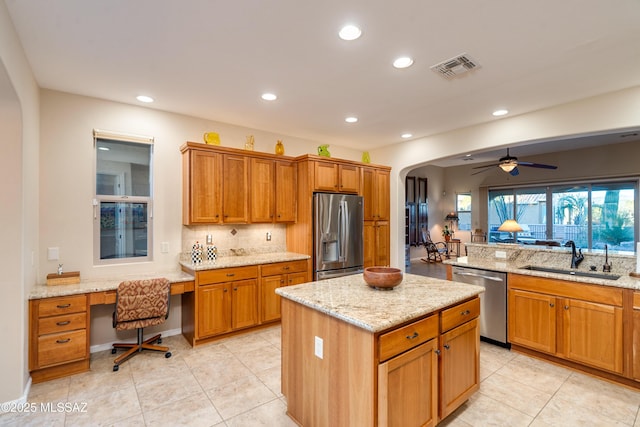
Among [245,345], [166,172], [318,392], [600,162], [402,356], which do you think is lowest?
[245,345]

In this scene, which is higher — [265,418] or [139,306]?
[139,306]

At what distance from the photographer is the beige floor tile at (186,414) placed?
2230mm

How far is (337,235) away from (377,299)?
2545 millimetres

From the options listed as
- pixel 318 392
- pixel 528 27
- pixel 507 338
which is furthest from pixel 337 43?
pixel 507 338

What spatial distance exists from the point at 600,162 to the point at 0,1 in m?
9.83

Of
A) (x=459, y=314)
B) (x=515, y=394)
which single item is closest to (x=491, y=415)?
(x=515, y=394)

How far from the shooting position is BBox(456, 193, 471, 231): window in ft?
33.0

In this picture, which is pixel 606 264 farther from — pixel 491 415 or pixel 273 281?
pixel 273 281

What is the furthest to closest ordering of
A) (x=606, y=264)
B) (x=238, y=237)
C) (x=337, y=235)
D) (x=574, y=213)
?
(x=574, y=213) < (x=337, y=235) < (x=238, y=237) < (x=606, y=264)

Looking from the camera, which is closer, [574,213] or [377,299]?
[377,299]

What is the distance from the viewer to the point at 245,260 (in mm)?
4004

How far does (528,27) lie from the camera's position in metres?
2.14

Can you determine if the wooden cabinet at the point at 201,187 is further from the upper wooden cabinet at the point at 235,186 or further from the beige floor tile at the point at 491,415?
the beige floor tile at the point at 491,415

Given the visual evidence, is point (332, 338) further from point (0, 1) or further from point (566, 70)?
point (566, 70)
